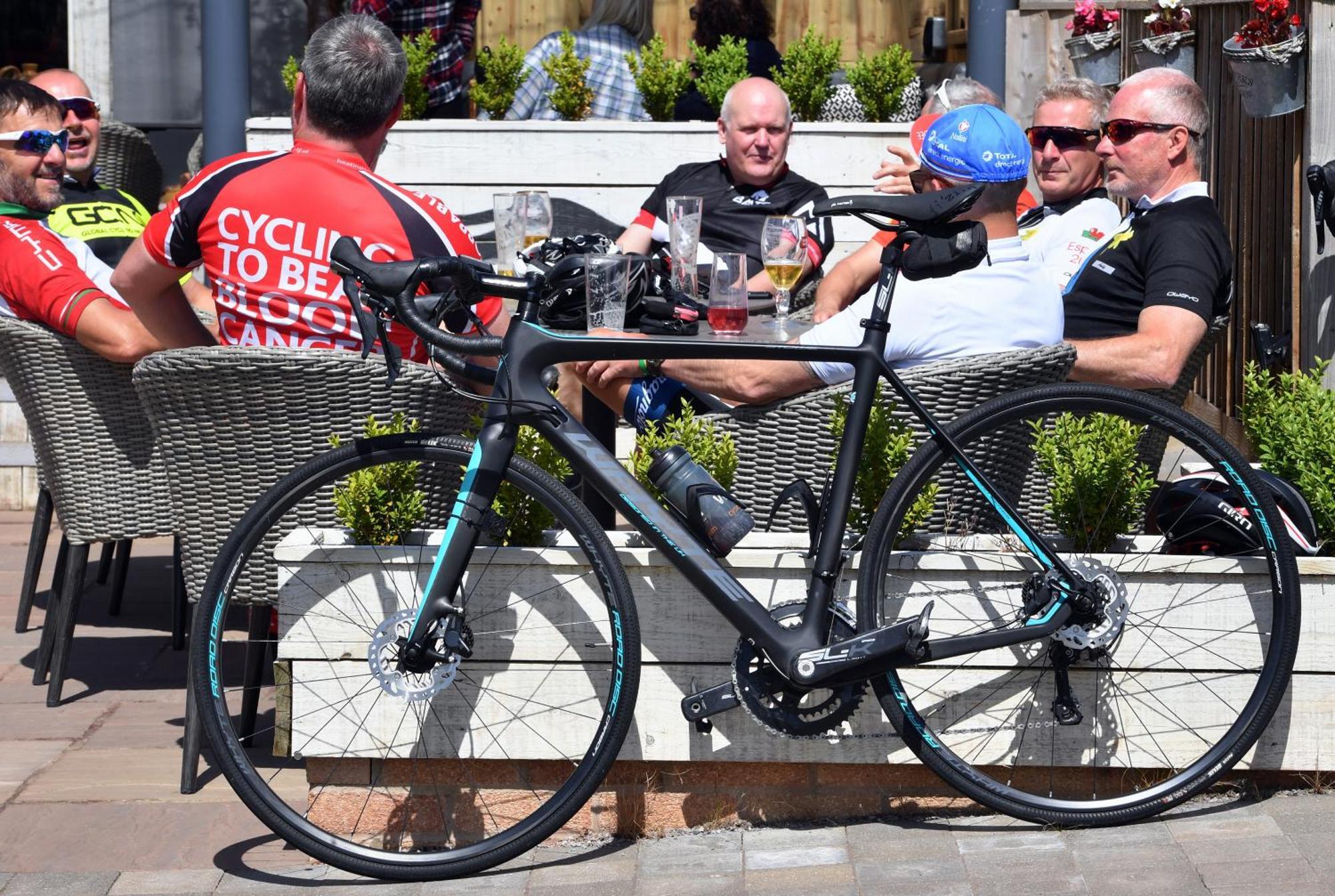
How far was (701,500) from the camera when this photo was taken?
2.90 meters

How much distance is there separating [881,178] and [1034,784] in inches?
86.6

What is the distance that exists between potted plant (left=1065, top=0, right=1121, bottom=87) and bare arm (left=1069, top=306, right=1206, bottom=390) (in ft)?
9.17

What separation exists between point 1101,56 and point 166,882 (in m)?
4.64

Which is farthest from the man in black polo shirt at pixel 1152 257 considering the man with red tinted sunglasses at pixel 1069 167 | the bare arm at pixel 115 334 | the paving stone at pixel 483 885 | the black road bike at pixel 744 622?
the bare arm at pixel 115 334

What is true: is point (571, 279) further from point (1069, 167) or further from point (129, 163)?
point (129, 163)

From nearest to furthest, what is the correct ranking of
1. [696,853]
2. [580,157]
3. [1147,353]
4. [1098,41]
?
1. [696,853]
2. [1147,353]
3. [1098,41]
4. [580,157]

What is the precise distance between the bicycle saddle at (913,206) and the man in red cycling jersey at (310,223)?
787mm

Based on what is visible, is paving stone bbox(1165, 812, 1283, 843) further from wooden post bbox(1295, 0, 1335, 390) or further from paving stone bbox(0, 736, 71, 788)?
paving stone bbox(0, 736, 71, 788)

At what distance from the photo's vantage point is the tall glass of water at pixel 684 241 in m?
3.84

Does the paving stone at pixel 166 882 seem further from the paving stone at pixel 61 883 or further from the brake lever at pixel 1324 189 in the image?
the brake lever at pixel 1324 189

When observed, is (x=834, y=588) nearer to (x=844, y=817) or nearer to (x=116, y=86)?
(x=844, y=817)

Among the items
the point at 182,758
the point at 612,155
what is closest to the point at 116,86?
the point at 612,155

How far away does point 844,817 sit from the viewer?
3.11 meters

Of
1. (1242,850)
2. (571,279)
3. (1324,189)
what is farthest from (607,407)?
(1242,850)
